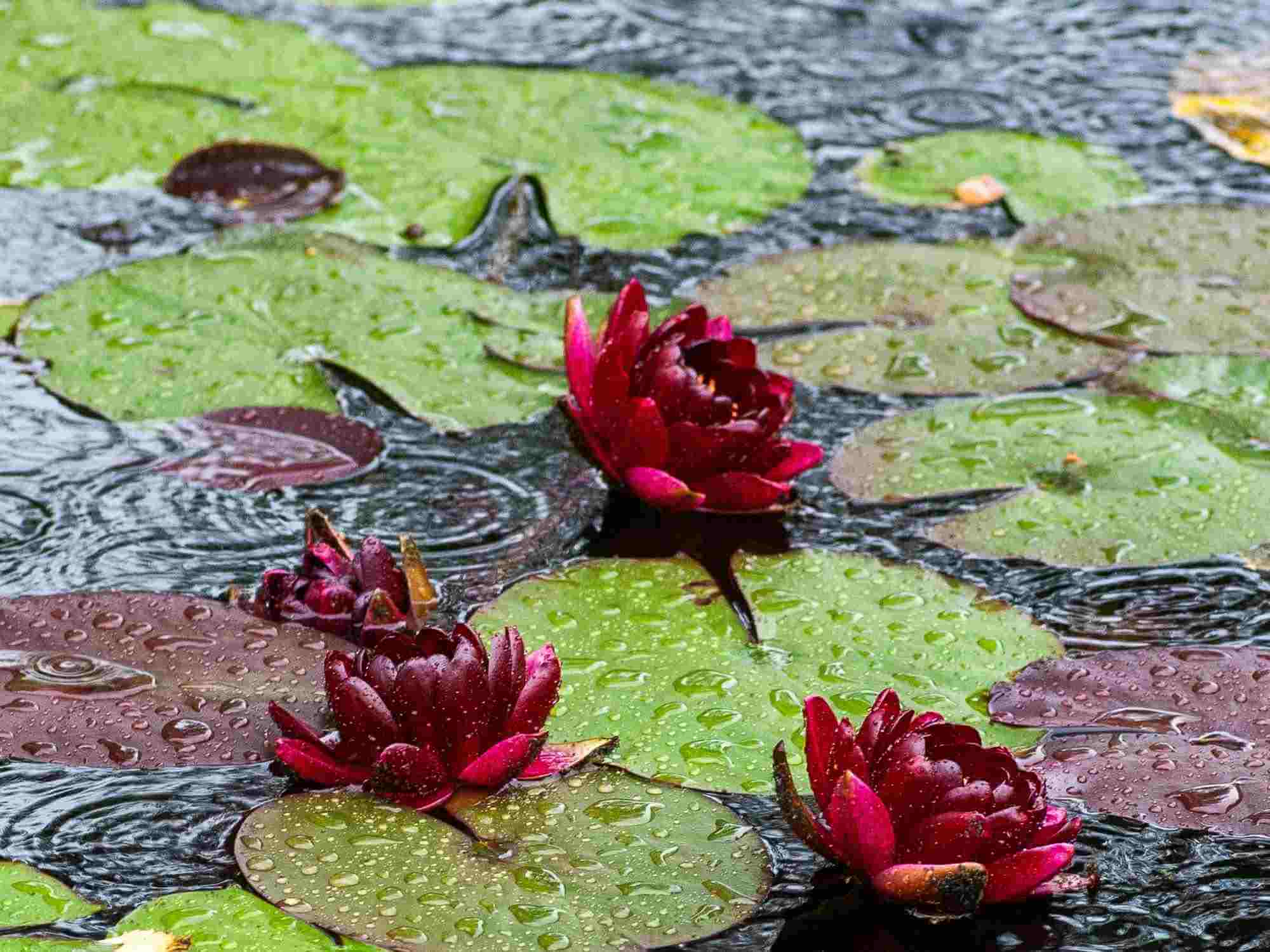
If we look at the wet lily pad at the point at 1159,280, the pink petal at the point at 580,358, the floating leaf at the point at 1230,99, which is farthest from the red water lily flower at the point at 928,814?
the floating leaf at the point at 1230,99

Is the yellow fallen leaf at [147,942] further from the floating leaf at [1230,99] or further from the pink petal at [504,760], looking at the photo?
the floating leaf at [1230,99]

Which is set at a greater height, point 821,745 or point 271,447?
point 821,745

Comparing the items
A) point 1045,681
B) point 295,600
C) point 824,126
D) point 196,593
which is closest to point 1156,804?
point 1045,681

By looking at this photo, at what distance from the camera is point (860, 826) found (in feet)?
5.17

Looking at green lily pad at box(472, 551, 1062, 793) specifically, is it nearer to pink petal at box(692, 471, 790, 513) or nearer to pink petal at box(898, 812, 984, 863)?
pink petal at box(692, 471, 790, 513)

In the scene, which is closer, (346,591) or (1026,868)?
(1026,868)

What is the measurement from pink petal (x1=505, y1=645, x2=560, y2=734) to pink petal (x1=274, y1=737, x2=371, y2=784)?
18cm

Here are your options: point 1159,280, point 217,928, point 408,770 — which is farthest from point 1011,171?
point 217,928

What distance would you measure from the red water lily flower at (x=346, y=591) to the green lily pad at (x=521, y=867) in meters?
0.34

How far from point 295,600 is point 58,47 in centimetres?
246

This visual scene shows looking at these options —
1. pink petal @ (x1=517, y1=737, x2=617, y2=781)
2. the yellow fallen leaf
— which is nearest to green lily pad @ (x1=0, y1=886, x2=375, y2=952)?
the yellow fallen leaf

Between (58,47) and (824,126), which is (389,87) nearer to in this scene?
(58,47)

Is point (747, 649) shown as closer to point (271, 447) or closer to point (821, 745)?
point (821, 745)

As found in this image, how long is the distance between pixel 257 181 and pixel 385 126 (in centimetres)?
39
